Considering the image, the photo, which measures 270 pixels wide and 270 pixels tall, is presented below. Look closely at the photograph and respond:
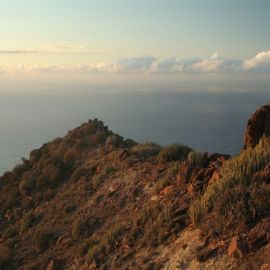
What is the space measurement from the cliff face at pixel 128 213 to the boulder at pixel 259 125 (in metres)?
1.07

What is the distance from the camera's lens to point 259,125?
39.8 feet

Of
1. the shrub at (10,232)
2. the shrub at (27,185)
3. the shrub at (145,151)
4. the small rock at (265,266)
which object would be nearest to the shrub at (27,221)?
the shrub at (10,232)

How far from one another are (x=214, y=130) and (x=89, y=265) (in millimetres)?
142095

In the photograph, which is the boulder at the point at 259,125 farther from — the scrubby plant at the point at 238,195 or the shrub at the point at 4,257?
the shrub at the point at 4,257

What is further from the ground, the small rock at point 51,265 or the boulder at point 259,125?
the boulder at point 259,125

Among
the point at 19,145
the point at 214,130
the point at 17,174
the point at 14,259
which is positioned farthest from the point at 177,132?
the point at 14,259

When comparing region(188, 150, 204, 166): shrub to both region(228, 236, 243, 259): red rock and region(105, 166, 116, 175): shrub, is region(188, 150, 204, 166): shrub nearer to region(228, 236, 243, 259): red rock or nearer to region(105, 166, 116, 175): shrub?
region(105, 166, 116, 175): shrub

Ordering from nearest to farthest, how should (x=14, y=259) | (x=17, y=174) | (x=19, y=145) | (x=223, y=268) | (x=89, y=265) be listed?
(x=223, y=268) → (x=89, y=265) → (x=14, y=259) → (x=17, y=174) → (x=19, y=145)

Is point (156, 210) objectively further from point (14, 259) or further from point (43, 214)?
point (43, 214)

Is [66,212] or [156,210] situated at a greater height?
[156,210]

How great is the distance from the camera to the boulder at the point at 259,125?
12.0m

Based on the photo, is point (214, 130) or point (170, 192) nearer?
point (170, 192)

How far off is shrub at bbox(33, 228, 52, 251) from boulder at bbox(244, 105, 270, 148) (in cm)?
750

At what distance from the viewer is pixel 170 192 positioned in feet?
41.4
